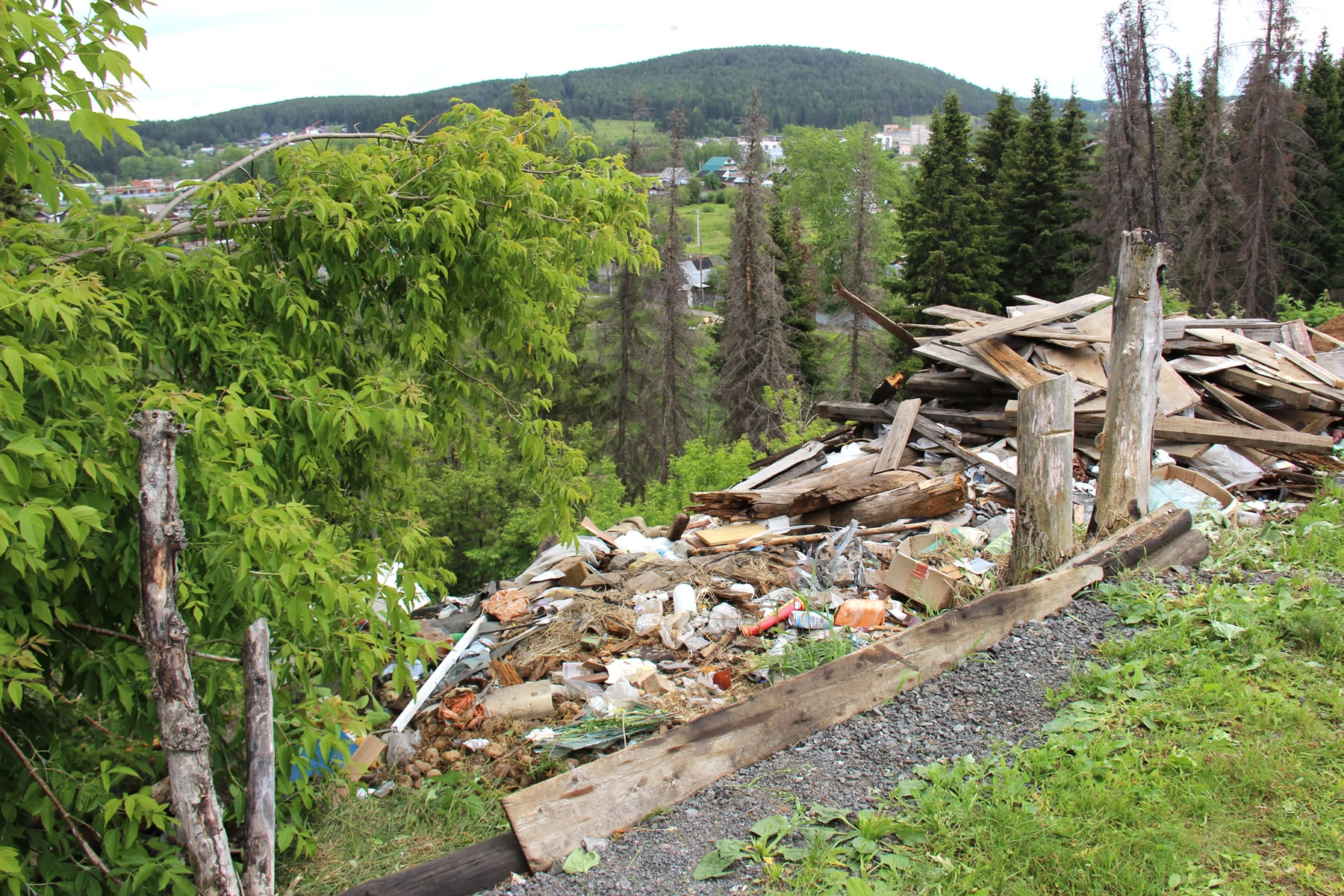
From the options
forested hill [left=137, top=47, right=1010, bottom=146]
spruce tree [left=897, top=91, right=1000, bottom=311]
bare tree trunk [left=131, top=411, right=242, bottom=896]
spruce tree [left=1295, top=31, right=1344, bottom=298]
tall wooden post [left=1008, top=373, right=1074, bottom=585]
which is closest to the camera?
bare tree trunk [left=131, top=411, right=242, bottom=896]

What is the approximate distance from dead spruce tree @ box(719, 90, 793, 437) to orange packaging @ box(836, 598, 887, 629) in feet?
74.9

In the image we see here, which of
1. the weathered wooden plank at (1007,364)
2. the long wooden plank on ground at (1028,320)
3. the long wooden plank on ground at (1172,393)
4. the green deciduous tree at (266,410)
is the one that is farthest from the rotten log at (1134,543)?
the long wooden plank on ground at (1028,320)

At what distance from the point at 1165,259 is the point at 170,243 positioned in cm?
602

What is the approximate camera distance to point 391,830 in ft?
14.6

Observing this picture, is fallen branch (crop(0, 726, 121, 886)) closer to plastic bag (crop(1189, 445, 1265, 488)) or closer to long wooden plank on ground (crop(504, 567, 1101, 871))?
long wooden plank on ground (crop(504, 567, 1101, 871))

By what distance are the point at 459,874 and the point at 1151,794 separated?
106 inches

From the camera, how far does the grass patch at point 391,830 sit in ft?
13.4

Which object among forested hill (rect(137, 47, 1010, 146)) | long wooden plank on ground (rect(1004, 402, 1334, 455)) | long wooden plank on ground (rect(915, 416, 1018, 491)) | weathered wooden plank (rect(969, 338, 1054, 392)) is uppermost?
forested hill (rect(137, 47, 1010, 146))

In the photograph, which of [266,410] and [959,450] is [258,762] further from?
[959,450]

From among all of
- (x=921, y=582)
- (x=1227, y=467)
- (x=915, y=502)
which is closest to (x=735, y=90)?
(x=1227, y=467)

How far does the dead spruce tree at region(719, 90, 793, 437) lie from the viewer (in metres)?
28.9

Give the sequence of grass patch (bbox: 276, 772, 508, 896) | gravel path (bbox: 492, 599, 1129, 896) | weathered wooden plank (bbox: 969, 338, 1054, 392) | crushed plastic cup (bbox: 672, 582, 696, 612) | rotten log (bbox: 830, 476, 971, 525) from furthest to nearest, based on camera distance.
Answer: weathered wooden plank (bbox: 969, 338, 1054, 392)
rotten log (bbox: 830, 476, 971, 525)
crushed plastic cup (bbox: 672, 582, 696, 612)
grass patch (bbox: 276, 772, 508, 896)
gravel path (bbox: 492, 599, 1129, 896)

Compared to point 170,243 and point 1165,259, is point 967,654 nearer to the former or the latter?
point 1165,259

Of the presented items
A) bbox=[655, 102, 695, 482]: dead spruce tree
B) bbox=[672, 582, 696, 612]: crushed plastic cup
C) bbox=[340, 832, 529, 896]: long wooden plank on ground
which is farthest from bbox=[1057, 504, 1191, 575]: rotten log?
bbox=[655, 102, 695, 482]: dead spruce tree
